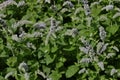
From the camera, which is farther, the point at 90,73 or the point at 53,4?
the point at 53,4

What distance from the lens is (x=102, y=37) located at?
15.9 ft

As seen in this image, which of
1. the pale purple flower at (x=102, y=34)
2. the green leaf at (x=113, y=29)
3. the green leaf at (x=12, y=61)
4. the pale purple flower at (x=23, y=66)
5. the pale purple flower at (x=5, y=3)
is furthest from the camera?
the pale purple flower at (x=5, y=3)

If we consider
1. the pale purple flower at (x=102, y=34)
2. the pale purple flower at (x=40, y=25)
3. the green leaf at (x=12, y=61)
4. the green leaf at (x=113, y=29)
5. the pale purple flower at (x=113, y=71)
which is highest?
the pale purple flower at (x=40, y=25)

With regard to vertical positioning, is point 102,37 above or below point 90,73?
above

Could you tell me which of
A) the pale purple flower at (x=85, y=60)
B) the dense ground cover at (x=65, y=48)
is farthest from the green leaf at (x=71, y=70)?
the pale purple flower at (x=85, y=60)

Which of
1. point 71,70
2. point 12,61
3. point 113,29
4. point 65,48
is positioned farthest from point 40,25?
point 113,29

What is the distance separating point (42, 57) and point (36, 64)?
173 mm

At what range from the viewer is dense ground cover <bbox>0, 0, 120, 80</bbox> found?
4887 mm

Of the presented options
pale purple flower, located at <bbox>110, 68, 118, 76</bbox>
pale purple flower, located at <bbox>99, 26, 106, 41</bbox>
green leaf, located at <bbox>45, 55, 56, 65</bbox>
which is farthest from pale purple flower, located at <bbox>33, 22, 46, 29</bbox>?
pale purple flower, located at <bbox>110, 68, 118, 76</bbox>

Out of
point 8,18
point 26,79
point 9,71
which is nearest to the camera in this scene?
point 26,79

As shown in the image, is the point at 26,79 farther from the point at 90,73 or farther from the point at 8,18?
the point at 8,18

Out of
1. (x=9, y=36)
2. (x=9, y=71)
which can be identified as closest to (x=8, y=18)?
(x=9, y=36)

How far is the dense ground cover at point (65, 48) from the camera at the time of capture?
16.0ft

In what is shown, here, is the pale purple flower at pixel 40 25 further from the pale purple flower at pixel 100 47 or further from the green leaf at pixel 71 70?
the pale purple flower at pixel 100 47
